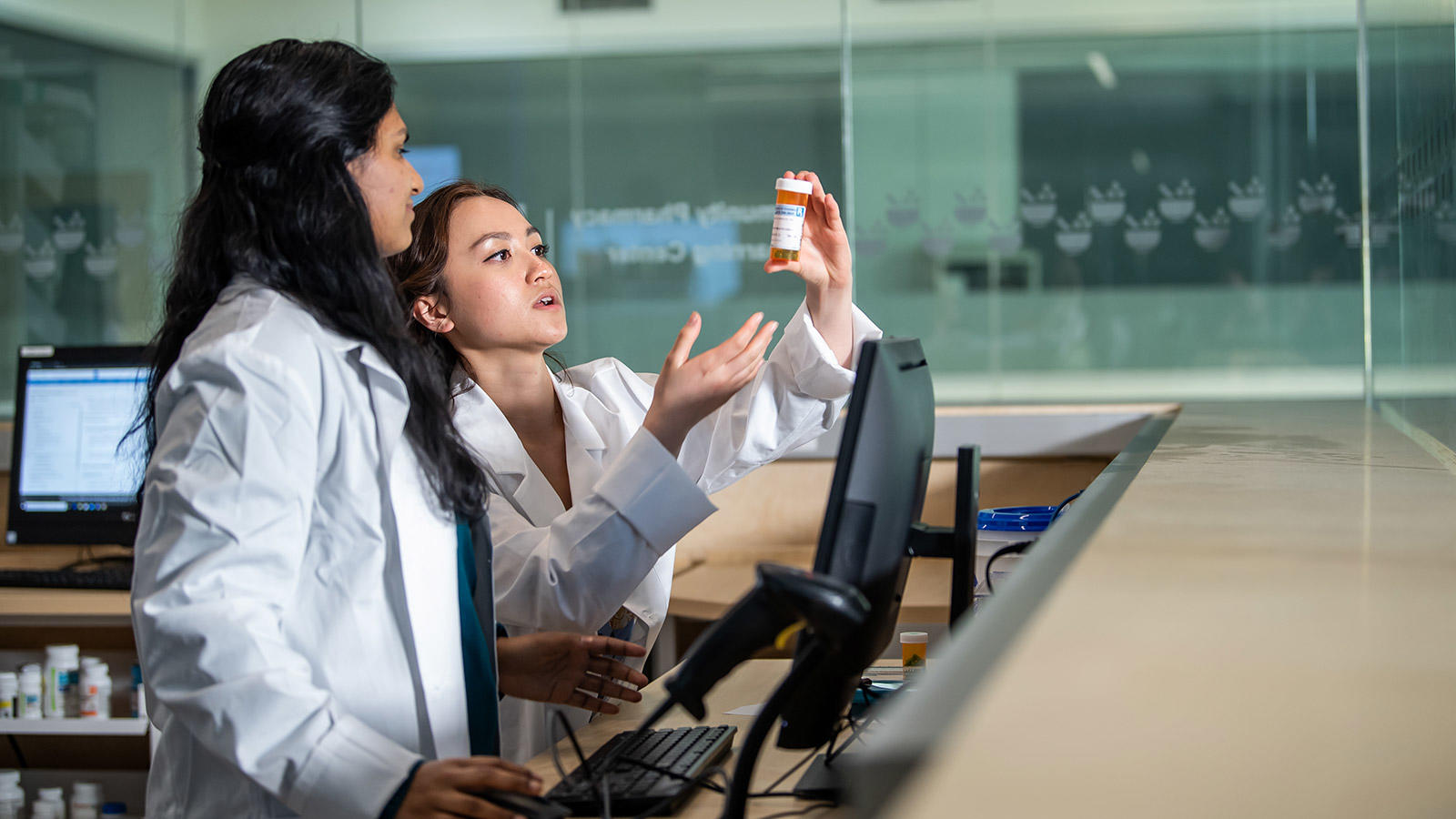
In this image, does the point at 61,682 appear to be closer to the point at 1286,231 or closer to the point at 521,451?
the point at 521,451

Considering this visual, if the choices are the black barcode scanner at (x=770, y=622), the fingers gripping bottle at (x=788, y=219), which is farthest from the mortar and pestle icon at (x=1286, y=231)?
the black barcode scanner at (x=770, y=622)

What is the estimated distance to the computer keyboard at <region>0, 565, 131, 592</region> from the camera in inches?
102

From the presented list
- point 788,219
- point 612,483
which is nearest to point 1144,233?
point 788,219

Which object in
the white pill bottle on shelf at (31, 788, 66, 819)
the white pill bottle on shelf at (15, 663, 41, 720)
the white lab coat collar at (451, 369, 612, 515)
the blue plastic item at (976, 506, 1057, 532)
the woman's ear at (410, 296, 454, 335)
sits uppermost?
the woman's ear at (410, 296, 454, 335)

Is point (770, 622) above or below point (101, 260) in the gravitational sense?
below

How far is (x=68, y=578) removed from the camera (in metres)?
2.63

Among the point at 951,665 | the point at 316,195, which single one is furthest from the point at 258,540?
the point at 951,665

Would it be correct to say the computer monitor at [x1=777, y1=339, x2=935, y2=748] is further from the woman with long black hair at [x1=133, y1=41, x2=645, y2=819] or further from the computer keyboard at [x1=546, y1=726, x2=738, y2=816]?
A: the woman with long black hair at [x1=133, y1=41, x2=645, y2=819]

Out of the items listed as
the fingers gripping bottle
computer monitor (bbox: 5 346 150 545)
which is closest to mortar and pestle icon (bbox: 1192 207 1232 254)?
the fingers gripping bottle

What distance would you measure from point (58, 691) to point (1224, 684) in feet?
8.24

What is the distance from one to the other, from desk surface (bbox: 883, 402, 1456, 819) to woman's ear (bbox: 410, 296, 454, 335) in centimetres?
106

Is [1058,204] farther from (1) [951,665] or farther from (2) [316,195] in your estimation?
(1) [951,665]

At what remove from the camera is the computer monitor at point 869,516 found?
0.93m

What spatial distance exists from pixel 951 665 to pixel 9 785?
2.61 m
